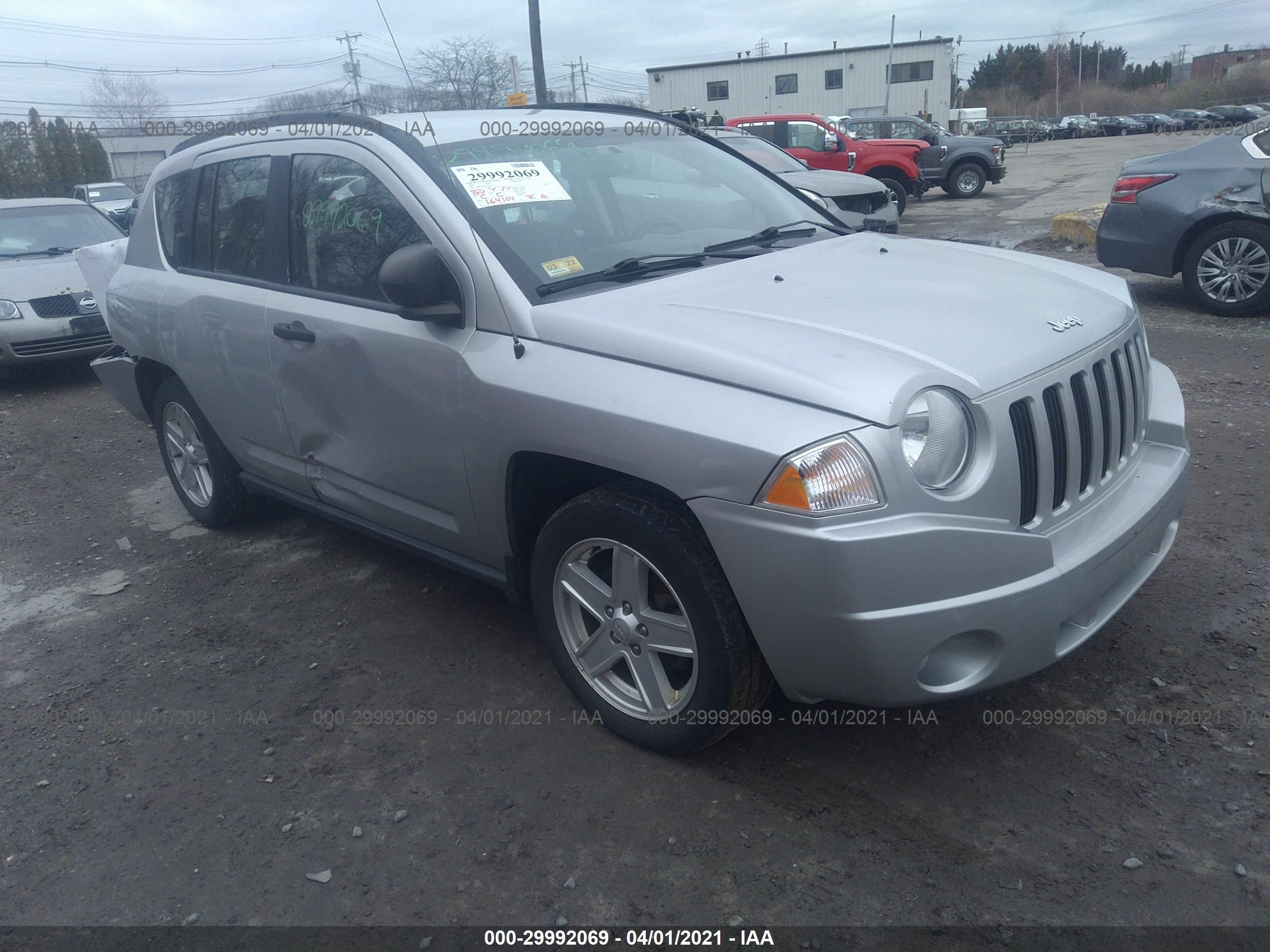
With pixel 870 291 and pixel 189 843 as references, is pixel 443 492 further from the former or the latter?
pixel 870 291

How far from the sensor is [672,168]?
3.71 m

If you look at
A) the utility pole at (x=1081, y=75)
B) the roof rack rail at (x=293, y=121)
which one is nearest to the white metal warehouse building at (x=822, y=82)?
the utility pole at (x=1081, y=75)

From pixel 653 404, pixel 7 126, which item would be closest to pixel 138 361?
pixel 653 404

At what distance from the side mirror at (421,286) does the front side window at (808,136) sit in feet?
55.7

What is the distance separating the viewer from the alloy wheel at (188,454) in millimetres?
4613

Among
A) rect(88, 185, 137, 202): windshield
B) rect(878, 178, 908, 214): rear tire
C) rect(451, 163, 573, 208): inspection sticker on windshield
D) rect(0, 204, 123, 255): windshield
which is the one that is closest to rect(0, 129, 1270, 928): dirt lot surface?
rect(451, 163, 573, 208): inspection sticker on windshield

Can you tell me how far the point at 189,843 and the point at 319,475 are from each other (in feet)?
4.85

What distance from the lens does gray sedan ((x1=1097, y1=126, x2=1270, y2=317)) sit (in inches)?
274

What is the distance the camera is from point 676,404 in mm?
2361

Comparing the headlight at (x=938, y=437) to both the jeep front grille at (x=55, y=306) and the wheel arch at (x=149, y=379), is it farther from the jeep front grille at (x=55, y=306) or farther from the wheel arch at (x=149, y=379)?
the jeep front grille at (x=55, y=306)

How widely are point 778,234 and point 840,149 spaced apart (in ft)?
52.4

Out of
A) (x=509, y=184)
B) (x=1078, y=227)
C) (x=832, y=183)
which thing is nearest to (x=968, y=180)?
(x=832, y=183)

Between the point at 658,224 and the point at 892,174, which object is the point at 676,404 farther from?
the point at 892,174

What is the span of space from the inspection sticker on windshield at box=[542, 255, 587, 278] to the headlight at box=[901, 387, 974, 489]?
122cm
